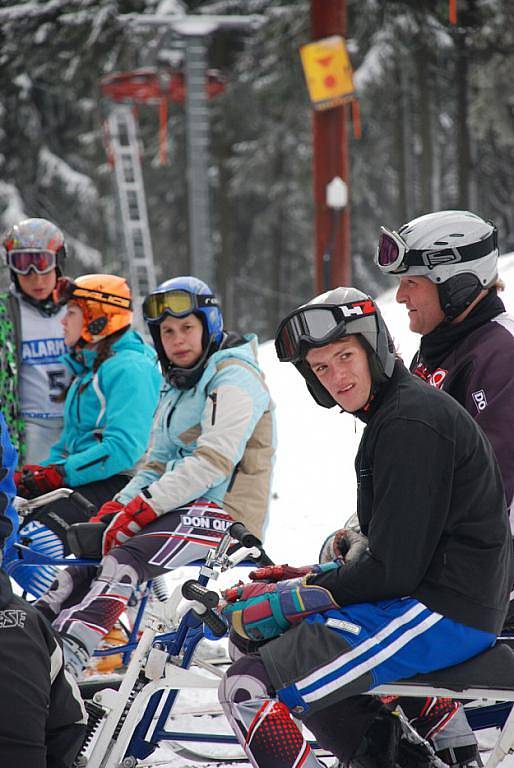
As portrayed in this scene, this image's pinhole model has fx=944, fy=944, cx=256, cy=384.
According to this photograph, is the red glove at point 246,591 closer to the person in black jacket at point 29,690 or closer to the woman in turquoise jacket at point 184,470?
the person in black jacket at point 29,690

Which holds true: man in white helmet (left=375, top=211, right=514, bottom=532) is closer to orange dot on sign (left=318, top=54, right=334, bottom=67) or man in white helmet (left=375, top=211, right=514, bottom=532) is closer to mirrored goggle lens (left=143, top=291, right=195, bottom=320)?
mirrored goggle lens (left=143, top=291, right=195, bottom=320)

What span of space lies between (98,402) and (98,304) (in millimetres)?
517

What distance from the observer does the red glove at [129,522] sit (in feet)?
13.8

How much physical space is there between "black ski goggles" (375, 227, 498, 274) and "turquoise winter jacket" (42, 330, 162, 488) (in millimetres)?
1694

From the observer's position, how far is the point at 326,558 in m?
3.51

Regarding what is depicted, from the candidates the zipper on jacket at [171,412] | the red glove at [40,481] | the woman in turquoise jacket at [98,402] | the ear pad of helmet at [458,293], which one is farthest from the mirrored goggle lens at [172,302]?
the ear pad of helmet at [458,293]

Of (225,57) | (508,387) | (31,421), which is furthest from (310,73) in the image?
(225,57)

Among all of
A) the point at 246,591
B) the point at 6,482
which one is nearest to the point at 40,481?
the point at 246,591

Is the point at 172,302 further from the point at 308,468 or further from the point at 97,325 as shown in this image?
the point at 308,468

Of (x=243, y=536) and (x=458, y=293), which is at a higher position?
(x=458, y=293)

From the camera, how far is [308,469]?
8031 mm

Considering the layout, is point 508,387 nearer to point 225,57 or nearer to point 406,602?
point 406,602

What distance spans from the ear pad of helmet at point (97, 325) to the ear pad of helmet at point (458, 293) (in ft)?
6.68

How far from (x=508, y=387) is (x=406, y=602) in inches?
36.3
